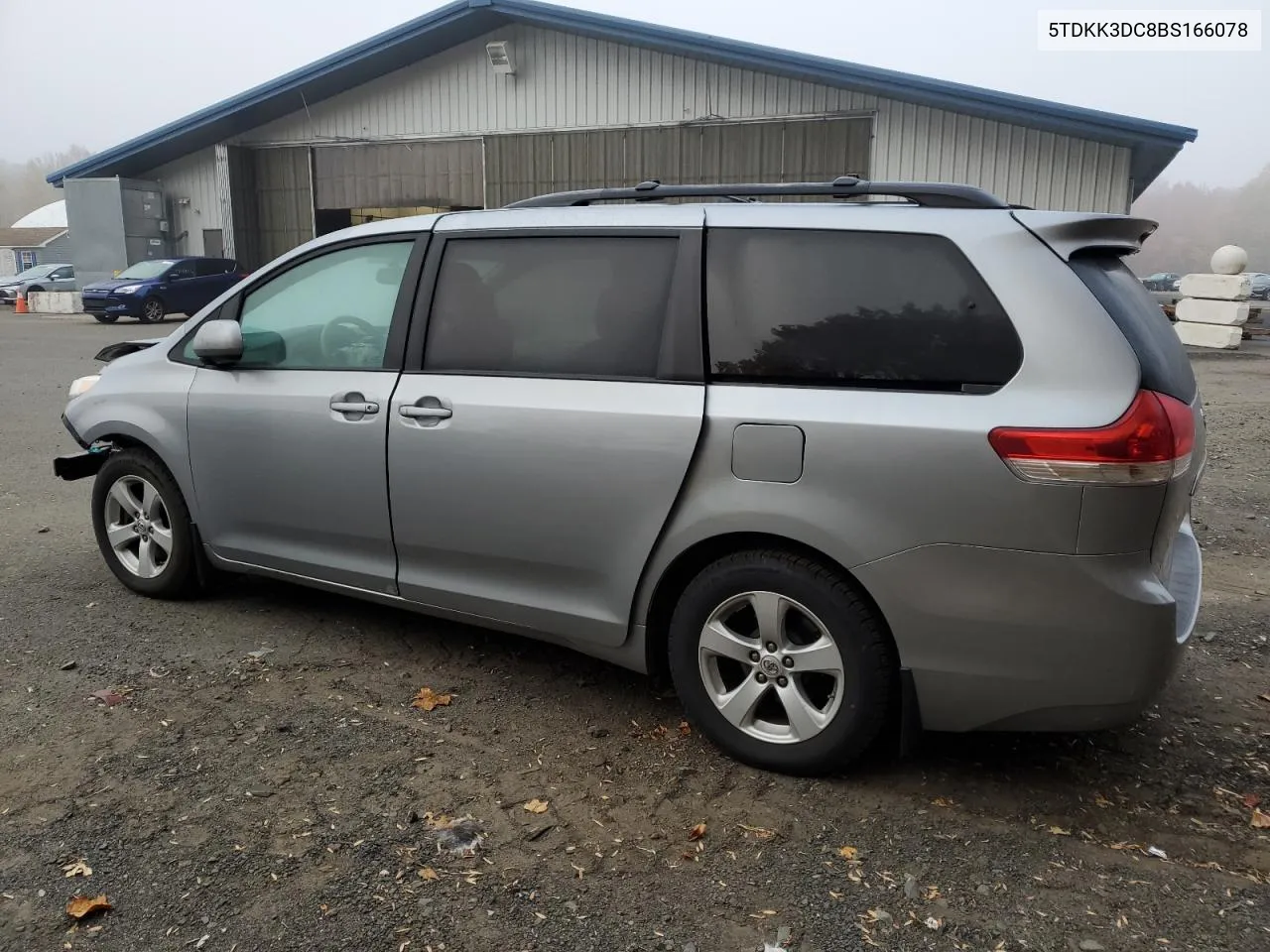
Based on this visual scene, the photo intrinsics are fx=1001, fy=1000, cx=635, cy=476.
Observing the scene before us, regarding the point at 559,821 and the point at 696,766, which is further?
the point at 696,766

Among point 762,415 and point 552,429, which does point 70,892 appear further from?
point 762,415

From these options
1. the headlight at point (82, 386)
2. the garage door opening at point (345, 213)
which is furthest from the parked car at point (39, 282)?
the headlight at point (82, 386)

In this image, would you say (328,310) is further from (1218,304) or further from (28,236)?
(28,236)

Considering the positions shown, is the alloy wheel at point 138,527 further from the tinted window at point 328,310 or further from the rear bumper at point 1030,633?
the rear bumper at point 1030,633

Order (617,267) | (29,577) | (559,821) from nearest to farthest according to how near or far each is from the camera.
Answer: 1. (559,821)
2. (617,267)
3. (29,577)

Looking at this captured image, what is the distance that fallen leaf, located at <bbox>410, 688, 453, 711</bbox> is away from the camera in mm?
3717

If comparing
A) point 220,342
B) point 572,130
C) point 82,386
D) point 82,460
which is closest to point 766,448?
point 220,342

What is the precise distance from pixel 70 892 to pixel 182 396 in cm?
241

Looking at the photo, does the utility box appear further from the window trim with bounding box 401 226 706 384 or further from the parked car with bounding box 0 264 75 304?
the window trim with bounding box 401 226 706 384

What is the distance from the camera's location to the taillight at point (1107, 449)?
2643 millimetres

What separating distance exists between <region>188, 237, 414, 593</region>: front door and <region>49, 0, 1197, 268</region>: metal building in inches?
631

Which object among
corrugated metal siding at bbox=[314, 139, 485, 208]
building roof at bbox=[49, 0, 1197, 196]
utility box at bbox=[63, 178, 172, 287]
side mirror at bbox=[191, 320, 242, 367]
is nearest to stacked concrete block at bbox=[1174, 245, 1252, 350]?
building roof at bbox=[49, 0, 1197, 196]

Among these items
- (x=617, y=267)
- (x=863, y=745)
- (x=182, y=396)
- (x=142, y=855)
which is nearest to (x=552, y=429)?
(x=617, y=267)

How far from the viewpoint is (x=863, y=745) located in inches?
119
